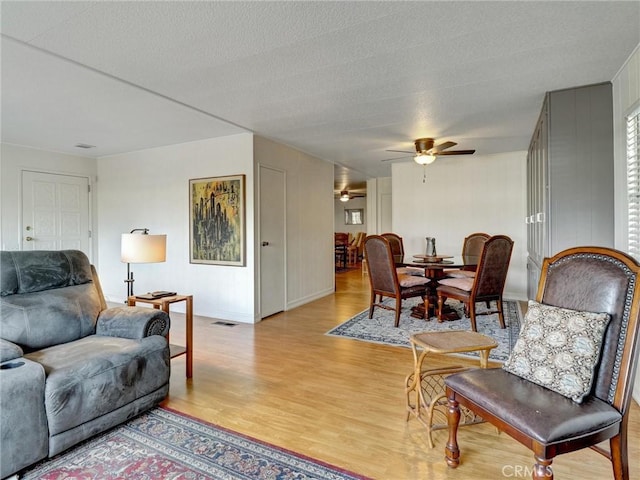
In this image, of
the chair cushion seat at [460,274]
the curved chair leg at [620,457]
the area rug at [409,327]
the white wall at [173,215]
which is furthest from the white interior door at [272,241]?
the curved chair leg at [620,457]

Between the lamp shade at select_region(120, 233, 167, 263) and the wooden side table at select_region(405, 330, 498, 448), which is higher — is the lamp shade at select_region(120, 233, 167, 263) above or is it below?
above

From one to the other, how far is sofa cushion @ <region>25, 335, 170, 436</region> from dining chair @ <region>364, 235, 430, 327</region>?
8.57 ft

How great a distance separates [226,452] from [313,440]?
469 millimetres

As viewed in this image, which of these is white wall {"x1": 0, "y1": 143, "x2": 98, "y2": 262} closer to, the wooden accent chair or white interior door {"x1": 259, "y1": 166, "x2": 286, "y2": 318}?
white interior door {"x1": 259, "y1": 166, "x2": 286, "y2": 318}

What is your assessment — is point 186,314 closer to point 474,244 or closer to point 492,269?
point 492,269

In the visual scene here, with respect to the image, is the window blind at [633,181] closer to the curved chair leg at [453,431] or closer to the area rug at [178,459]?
the curved chair leg at [453,431]

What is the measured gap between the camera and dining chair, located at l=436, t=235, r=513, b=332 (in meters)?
3.89

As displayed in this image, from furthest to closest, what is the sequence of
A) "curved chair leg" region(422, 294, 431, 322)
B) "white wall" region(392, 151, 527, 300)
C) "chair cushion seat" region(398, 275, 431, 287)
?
1. "white wall" region(392, 151, 527, 300)
2. "curved chair leg" region(422, 294, 431, 322)
3. "chair cushion seat" region(398, 275, 431, 287)

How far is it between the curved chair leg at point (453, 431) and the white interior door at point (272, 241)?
317cm

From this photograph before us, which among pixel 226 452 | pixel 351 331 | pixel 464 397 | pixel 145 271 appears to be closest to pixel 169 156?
pixel 145 271

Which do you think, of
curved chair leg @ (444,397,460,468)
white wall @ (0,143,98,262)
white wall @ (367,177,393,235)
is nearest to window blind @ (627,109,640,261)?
curved chair leg @ (444,397,460,468)

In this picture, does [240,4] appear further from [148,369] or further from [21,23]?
[148,369]

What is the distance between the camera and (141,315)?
249 cm

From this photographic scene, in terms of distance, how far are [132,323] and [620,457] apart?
2.74 m
